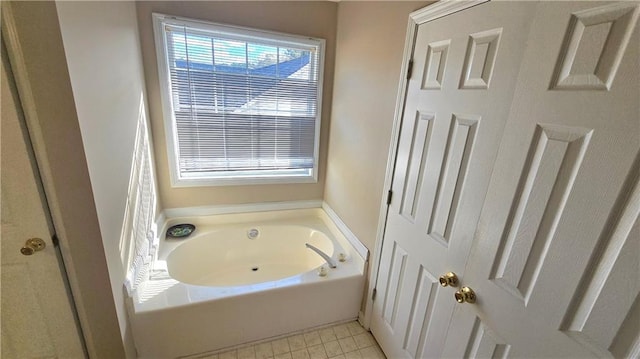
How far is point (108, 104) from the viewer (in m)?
1.20

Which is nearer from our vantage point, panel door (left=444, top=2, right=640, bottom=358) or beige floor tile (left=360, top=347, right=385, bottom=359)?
panel door (left=444, top=2, right=640, bottom=358)

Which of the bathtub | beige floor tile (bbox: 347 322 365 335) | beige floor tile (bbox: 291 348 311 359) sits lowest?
beige floor tile (bbox: 291 348 311 359)

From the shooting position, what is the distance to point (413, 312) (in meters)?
1.37

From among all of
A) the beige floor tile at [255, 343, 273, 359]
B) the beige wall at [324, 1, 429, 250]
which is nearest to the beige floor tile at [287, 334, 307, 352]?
the beige floor tile at [255, 343, 273, 359]

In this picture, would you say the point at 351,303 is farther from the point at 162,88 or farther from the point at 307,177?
the point at 162,88

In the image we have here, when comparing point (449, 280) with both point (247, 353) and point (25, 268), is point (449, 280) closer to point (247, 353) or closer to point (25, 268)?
point (247, 353)

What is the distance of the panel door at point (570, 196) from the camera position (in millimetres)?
580

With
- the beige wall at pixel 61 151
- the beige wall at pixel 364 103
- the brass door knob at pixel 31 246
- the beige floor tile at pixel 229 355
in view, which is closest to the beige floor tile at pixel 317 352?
the beige floor tile at pixel 229 355

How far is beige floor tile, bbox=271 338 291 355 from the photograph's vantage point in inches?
65.9

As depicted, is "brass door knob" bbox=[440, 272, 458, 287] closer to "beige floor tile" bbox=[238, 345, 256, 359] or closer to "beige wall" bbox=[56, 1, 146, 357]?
"beige floor tile" bbox=[238, 345, 256, 359]

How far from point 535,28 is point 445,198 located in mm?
644

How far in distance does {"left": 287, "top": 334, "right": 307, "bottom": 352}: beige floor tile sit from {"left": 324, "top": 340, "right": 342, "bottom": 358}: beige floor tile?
0.15m

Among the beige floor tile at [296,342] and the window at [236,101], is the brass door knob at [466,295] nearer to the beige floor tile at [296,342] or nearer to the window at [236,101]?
the beige floor tile at [296,342]

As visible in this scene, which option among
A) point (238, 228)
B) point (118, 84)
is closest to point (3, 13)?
point (118, 84)
